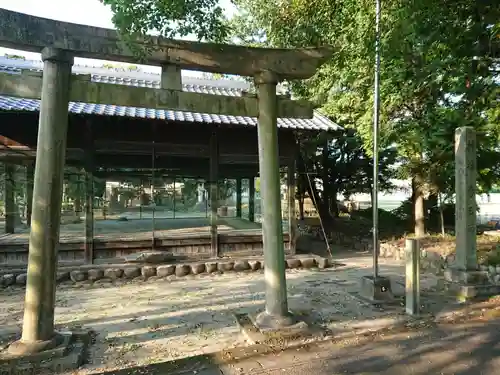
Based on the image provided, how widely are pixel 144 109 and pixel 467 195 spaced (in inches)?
271

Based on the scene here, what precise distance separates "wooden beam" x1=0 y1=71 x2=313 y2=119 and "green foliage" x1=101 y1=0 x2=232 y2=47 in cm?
66

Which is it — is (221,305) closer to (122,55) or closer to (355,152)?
(122,55)

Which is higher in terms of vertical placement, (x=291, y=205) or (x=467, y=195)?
(x=467, y=195)

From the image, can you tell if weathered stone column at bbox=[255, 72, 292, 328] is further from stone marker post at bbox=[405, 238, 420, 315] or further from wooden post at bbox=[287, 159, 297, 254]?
wooden post at bbox=[287, 159, 297, 254]

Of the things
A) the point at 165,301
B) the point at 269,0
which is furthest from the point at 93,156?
the point at 269,0

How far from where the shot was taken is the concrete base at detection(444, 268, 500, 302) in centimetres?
611

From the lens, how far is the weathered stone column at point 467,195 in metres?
6.33

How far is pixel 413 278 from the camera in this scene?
5453 millimetres

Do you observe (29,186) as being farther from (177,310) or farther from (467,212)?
(467,212)

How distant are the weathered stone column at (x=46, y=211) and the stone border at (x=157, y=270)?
4105 millimetres

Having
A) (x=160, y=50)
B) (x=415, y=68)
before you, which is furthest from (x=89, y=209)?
(x=415, y=68)

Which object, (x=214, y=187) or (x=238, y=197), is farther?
(x=238, y=197)

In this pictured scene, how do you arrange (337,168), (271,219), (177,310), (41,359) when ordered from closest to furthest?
(41,359) < (271,219) < (177,310) < (337,168)

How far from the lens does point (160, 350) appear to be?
4.34m
